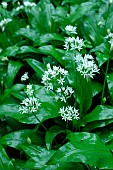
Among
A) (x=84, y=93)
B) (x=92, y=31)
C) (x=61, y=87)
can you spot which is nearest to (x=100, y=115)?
(x=84, y=93)

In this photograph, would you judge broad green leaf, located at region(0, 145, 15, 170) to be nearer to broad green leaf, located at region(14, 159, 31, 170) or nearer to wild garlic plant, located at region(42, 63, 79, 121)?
broad green leaf, located at region(14, 159, 31, 170)

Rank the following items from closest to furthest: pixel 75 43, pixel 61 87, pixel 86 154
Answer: pixel 86 154 < pixel 75 43 < pixel 61 87

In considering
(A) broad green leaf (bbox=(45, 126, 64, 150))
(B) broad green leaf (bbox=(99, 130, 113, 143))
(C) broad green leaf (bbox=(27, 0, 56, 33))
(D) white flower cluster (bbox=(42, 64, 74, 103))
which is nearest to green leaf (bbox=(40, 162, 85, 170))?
(A) broad green leaf (bbox=(45, 126, 64, 150))

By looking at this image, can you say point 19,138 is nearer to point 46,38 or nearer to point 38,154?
point 38,154

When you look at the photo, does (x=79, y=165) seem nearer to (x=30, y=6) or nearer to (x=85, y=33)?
(x=85, y=33)

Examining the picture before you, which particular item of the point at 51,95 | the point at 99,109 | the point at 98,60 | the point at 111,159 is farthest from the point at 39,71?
the point at 111,159

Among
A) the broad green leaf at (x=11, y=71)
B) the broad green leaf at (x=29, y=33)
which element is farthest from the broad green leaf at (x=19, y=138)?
the broad green leaf at (x=29, y=33)

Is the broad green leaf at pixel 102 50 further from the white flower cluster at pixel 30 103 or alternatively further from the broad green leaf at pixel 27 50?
the white flower cluster at pixel 30 103
